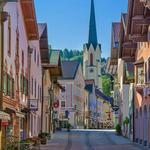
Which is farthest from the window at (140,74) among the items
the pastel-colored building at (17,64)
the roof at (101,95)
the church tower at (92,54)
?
the roof at (101,95)

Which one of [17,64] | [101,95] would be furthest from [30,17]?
[101,95]

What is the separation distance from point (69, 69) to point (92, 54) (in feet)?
119

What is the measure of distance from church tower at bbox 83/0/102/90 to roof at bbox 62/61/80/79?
106 feet

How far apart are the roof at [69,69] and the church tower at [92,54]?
32.4m

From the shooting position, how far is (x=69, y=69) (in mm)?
116188

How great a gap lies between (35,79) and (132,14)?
580 inches

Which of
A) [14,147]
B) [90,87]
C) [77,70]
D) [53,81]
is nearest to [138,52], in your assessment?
[14,147]

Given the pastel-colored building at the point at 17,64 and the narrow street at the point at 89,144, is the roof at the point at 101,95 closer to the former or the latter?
the narrow street at the point at 89,144

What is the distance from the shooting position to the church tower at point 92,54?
495 ft

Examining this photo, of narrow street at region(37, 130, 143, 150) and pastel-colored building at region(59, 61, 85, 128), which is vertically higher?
pastel-colored building at region(59, 61, 85, 128)

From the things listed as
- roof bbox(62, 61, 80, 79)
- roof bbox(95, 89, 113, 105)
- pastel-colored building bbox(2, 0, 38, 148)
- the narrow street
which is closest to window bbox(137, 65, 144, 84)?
the narrow street

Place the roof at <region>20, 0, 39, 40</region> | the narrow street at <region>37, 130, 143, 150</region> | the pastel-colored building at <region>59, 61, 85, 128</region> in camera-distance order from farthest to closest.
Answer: the pastel-colored building at <region>59, 61, 85, 128</region> < the narrow street at <region>37, 130, 143, 150</region> < the roof at <region>20, 0, 39, 40</region>

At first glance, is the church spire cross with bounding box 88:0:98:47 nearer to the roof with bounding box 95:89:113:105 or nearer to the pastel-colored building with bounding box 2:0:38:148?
the roof with bounding box 95:89:113:105

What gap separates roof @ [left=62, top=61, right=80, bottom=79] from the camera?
11350 centimetres
